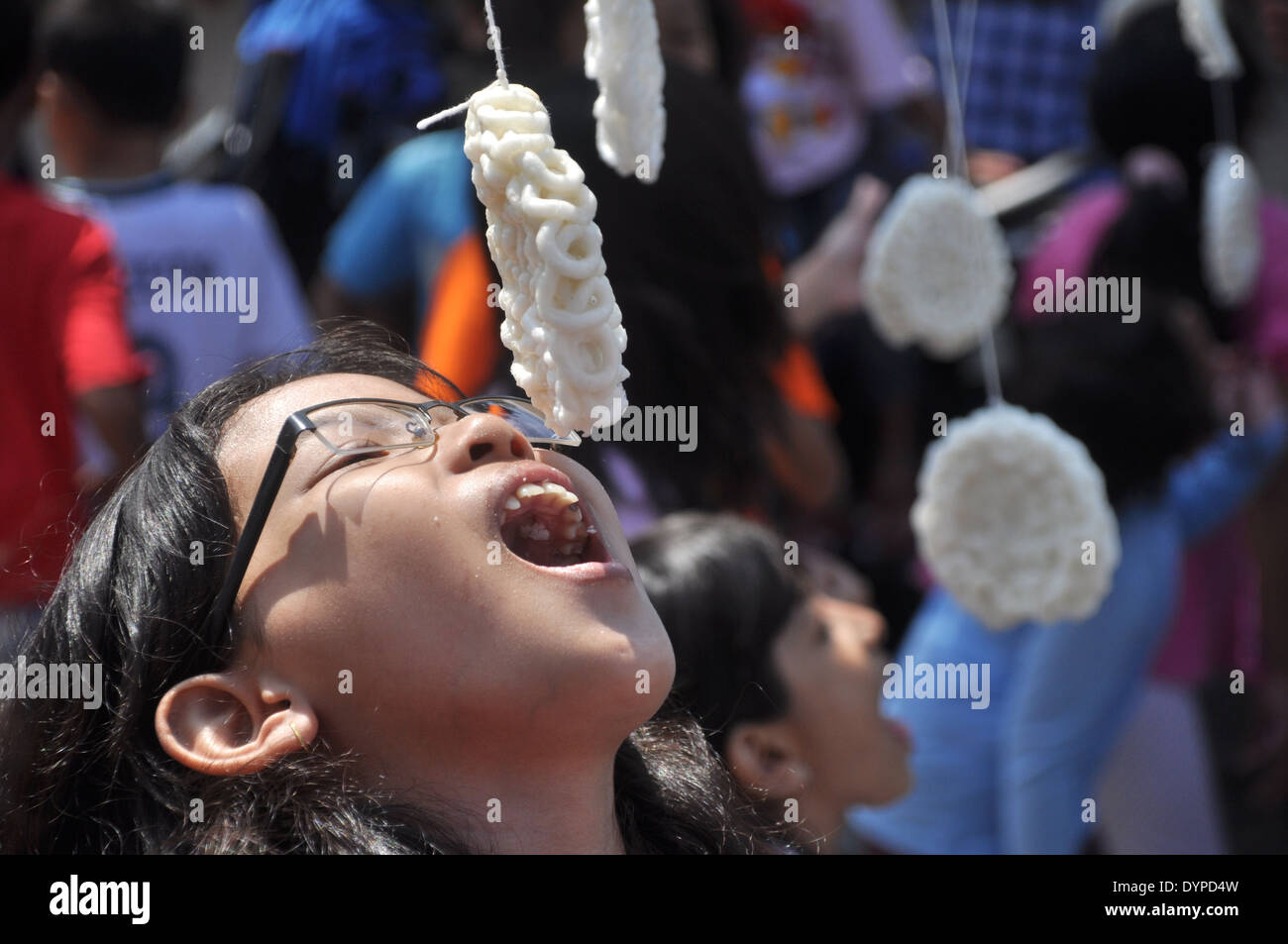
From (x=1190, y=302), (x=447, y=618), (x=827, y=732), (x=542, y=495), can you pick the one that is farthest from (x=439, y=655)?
(x=1190, y=302)

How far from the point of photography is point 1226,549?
10.0 feet

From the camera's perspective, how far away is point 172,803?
4.63 ft

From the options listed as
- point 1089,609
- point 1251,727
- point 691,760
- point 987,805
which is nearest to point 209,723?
point 691,760

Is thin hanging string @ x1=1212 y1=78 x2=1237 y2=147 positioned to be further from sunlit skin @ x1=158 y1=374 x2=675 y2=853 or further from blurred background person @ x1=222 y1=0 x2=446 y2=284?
sunlit skin @ x1=158 y1=374 x2=675 y2=853

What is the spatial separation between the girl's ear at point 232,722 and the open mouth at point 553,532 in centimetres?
24

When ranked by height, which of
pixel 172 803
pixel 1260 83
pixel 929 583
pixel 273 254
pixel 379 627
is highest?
pixel 1260 83

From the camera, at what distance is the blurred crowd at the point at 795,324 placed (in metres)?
2.28

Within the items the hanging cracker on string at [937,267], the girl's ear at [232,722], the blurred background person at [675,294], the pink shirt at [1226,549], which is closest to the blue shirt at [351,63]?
the blurred background person at [675,294]

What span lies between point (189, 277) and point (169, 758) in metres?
1.36

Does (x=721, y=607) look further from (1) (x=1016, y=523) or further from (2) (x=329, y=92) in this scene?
(2) (x=329, y=92)

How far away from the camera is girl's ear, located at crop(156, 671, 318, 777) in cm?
136

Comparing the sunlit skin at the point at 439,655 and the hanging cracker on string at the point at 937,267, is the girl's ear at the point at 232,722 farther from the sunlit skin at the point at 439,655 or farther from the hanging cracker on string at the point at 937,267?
the hanging cracker on string at the point at 937,267
